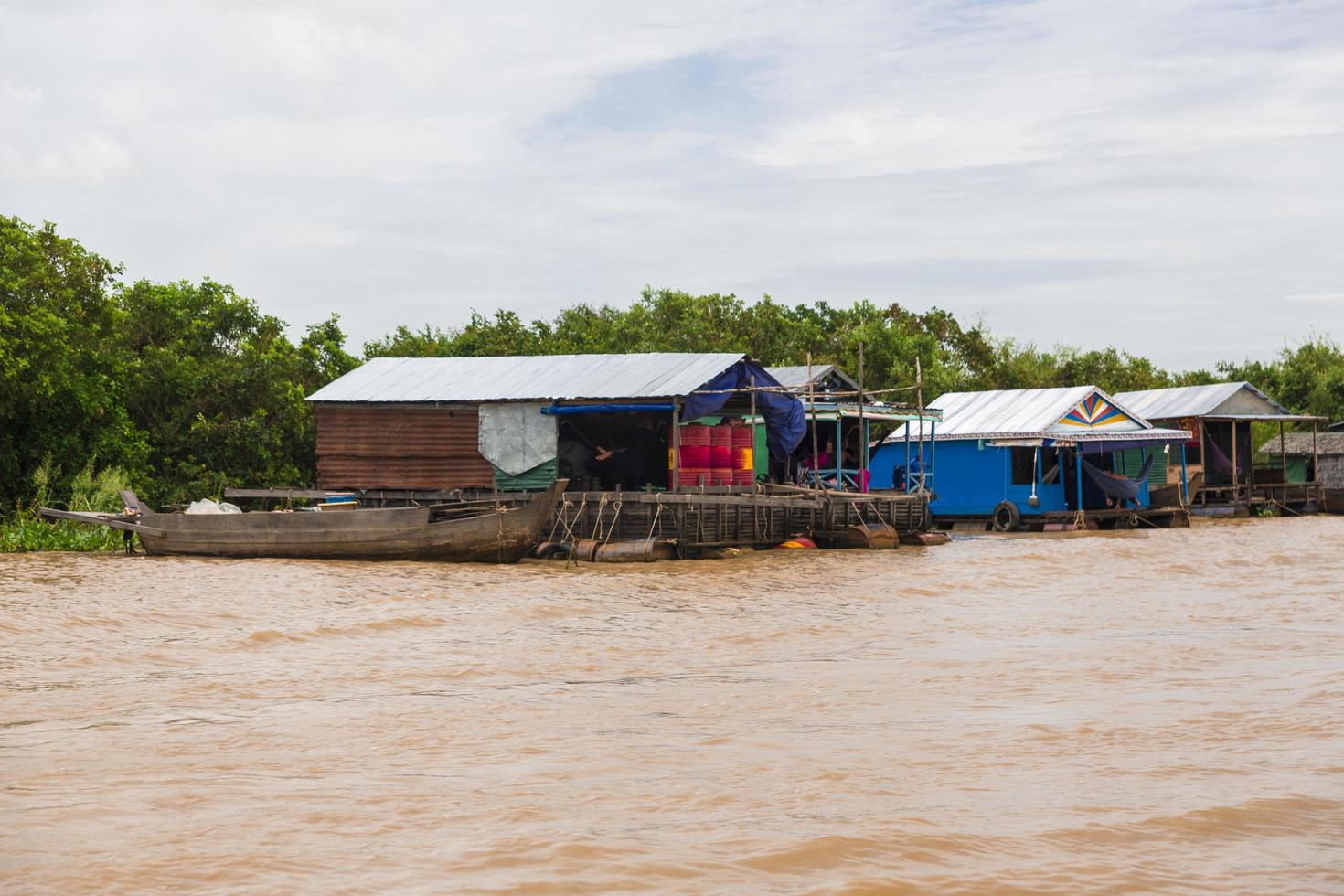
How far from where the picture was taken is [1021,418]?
91.3 ft

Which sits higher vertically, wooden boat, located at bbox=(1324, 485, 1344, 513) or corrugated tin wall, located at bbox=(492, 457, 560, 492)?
corrugated tin wall, located at bbox=(492, 457, 560, 492)

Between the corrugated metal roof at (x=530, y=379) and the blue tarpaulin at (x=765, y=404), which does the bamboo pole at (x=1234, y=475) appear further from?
the corrugated metal roof at (x=530, y=379)

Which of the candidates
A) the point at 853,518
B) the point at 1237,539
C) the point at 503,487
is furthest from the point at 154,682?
the point at 1237,539

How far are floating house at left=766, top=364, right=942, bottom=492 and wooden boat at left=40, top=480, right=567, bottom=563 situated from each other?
5.24 metres

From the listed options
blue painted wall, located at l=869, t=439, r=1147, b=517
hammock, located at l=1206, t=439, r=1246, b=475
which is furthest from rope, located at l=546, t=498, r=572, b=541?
hammock, located at l=1206, t=439, r=1246, b=475

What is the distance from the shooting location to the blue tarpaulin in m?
20.1

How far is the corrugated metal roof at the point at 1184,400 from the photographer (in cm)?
3253

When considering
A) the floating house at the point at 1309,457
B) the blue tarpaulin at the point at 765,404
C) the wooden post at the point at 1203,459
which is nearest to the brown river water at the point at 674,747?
the blue tarpaulin at the point at 765,404

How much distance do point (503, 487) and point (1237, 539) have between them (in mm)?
12486

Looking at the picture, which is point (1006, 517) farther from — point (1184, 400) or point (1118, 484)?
point (1184, 400)

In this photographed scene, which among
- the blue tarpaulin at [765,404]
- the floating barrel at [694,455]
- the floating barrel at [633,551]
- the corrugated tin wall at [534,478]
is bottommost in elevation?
the floating barrel at [633,551]

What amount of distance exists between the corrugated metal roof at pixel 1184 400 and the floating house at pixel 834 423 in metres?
10.4

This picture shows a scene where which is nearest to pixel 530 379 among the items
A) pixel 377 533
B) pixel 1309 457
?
pixel 377 533

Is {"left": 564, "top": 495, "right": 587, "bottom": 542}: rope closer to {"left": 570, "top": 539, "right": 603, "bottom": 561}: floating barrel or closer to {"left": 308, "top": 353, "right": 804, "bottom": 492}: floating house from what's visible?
{"left": 570, "top": 539, "right": 603, "bottom": 561}: floating barrel
